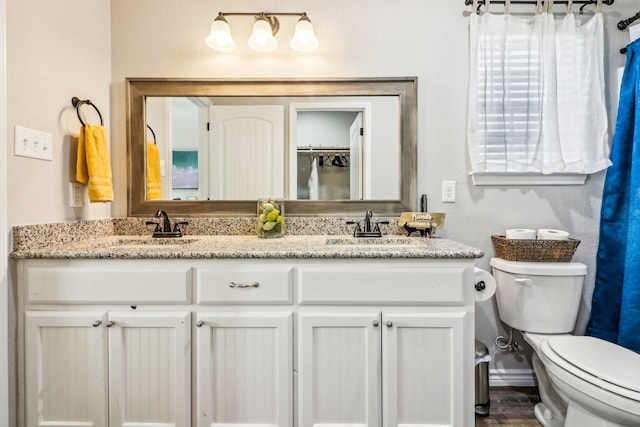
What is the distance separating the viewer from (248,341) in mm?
1251

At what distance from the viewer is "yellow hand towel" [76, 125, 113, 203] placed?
58.8 inches

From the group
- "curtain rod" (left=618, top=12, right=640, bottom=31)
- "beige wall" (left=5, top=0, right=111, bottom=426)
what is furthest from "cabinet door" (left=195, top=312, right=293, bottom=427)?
"curtain rod" (left=618, top=12, right=640, bottom=31)

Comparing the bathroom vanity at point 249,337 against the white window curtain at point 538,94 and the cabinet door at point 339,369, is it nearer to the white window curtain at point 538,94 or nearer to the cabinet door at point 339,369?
the cabinet door at point 339,369

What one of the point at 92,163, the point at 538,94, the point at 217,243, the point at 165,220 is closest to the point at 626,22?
the point at 538,94

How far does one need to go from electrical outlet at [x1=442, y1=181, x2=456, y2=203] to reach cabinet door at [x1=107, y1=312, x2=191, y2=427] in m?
1.43

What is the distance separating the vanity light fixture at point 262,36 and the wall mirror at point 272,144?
18 cm

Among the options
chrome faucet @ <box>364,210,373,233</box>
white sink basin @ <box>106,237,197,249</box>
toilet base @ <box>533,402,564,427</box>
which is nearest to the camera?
toilet base @ <box>533,402,564,427</box>

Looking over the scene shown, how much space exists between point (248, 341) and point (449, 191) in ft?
4.29

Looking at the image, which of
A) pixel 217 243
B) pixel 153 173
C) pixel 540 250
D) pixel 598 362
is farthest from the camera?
pixel 153 173

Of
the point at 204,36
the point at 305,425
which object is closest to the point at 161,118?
the point at 204,36

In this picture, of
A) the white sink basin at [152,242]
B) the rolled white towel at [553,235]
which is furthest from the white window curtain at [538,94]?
the white sink basin at [152,242]

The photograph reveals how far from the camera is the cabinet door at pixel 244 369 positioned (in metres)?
1.24

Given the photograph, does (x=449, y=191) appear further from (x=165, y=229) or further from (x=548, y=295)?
(x=165, y=229)

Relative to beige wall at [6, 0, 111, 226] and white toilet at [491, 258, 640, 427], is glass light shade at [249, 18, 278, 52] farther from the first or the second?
white toilet at [491, 258, 640, 427]
